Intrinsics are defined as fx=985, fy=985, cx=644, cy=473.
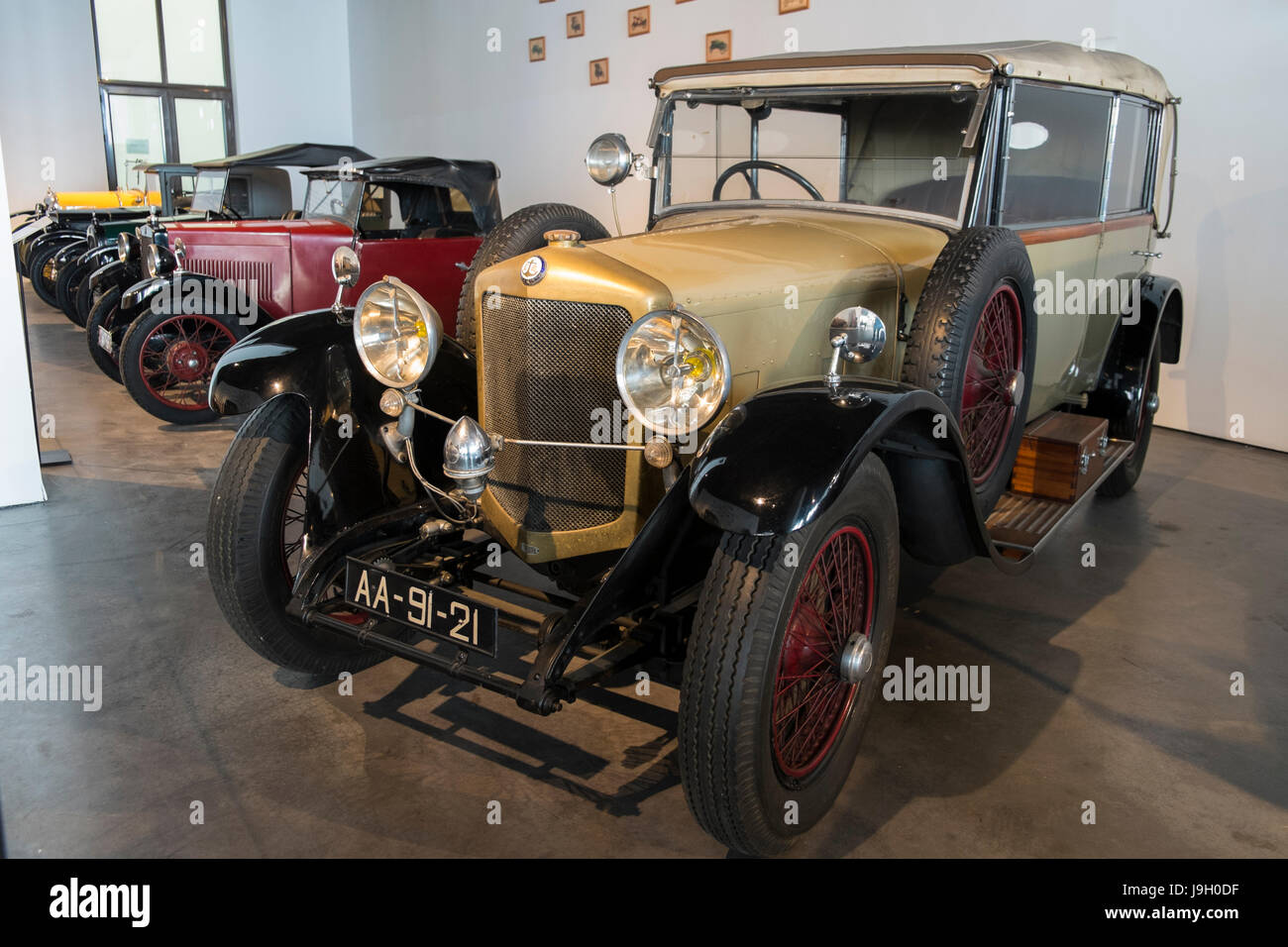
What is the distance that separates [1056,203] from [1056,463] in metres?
0.89

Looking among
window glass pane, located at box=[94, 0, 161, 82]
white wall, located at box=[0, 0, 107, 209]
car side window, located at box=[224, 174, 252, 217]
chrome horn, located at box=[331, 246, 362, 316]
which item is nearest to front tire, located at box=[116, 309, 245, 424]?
car side window, located at box=[224, 174, 252, 217]

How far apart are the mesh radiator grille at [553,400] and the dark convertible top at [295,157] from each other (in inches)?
247

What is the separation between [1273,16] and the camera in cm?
519

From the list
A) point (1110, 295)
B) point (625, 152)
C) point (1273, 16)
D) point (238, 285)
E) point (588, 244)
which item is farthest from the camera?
point (238, 285)

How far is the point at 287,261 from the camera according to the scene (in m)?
6.48

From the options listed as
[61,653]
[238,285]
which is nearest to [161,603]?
[61,653]

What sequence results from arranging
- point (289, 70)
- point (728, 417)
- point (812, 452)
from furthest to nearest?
point (289, 70)
point (728, 417)
point (812, 452)

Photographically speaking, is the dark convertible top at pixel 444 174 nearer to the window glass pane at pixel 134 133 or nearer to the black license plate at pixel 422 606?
the black license plate at pixel 422 606

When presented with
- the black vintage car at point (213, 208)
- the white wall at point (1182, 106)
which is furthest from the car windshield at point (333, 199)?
the white wall at point (1182, 106)

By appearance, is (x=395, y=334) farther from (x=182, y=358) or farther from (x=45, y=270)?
(x=45, y=270)

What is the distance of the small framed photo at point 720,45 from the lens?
792cm

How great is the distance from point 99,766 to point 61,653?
737 millimetres

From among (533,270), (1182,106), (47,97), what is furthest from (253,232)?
(47,97)

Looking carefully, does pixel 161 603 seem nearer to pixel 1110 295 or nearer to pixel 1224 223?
pixel 1110 295
